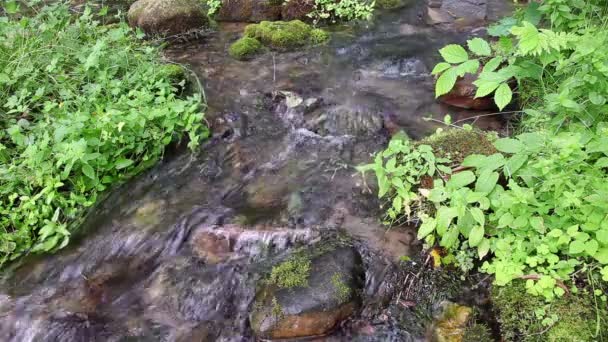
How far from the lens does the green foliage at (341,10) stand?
8.30 m

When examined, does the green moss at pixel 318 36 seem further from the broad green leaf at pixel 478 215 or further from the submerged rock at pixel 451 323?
the submerged rock at pixel 451 323

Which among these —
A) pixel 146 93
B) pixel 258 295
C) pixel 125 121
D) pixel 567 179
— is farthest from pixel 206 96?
pixel 567 179

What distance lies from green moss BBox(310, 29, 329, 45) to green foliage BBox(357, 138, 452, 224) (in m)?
4.47

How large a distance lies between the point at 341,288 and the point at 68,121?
313cm

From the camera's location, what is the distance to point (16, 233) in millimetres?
3996

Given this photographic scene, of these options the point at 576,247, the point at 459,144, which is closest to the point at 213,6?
the point at 459,144

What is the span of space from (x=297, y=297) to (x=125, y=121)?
2649 mm

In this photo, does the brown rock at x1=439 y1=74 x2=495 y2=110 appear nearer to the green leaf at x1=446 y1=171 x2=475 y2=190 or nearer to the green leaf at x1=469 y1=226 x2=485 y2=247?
the green leaf at x1=446 y1=171 x2=475 y2=190

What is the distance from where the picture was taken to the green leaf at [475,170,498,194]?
3.00 meters

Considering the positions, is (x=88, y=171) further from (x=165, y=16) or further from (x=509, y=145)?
(x=165, y=16)

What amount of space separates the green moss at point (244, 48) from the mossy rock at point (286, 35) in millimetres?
240

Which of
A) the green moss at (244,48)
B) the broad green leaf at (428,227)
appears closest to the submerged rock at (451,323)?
the broad green leaf at (428,227)

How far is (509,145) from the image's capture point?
10.1 feet

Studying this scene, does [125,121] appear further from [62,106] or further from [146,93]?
[62,106]
